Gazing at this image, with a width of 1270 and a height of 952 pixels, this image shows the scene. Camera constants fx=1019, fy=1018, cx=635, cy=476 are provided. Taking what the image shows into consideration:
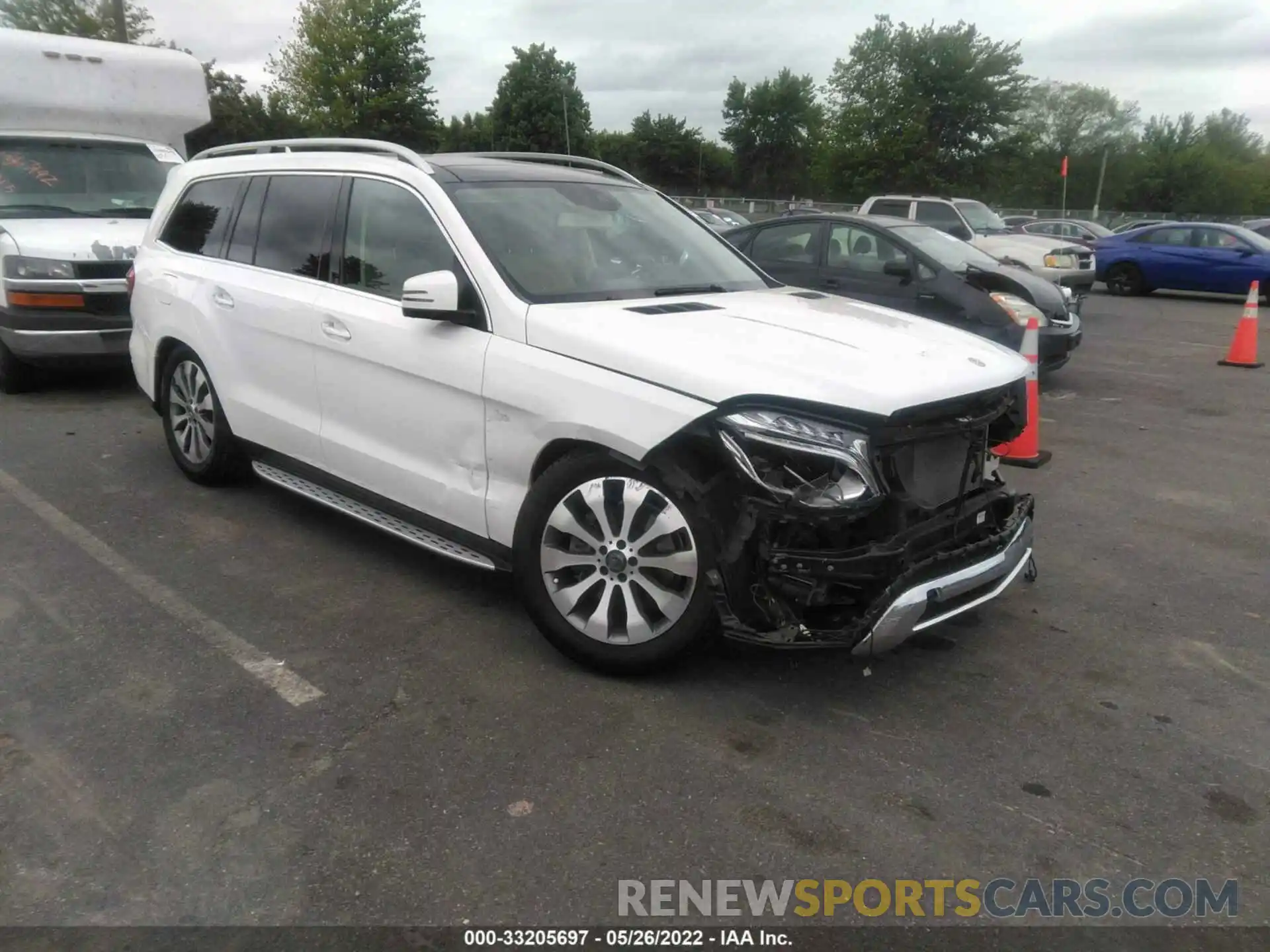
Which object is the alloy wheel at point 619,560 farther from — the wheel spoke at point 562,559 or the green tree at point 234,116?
the green tree at point 234,116

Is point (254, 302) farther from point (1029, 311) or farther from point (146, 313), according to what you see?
point (1029, 311)

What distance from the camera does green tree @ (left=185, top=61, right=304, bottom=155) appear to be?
39656 mm

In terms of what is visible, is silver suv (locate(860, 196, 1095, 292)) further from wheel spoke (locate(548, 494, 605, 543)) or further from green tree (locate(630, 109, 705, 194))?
green tree (locate(630, 109, 705, 194))

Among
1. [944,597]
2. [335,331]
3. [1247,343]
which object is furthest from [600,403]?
[1247,343]

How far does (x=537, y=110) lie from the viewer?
218 ft

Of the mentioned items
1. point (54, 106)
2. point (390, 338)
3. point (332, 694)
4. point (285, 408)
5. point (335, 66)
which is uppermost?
point (335, 66)

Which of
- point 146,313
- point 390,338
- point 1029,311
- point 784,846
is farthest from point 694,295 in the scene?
point 1029,311

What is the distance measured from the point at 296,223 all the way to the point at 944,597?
3.53 meters

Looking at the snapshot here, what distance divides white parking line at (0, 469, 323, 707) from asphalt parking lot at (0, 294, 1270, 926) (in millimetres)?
16

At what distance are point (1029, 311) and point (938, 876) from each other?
7252mm

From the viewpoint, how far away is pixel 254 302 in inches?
199

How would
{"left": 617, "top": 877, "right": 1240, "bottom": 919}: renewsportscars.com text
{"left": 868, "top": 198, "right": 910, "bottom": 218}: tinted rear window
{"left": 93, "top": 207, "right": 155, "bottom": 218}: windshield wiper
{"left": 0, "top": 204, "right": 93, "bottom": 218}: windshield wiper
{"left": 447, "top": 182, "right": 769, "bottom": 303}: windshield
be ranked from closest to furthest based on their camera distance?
{"left": 617, "top": 877, "right": 1240, "bottom": 919}: renewsportscars.com text < {"left": 447, "top": 182, "right": 769, "bottom": 303}: windshield < {"left": 0, "top": 204, "right": 93, "bottom": 218}: windshield wiper < {"left": 93, "top": 207, "right": 155, "bottom": 218}: windshield wiper < {"left": 868, "top": 198, "right": 910, "bottom": 218}: tinted rear window

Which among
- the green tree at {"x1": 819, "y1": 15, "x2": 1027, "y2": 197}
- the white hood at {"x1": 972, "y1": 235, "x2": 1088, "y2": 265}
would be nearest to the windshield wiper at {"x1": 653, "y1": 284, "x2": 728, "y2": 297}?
the white hood at {"x1": 972, "y1": 235, "x2": 1088, "y2": 265}

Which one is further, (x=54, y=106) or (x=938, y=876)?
(x=54, y=106)
